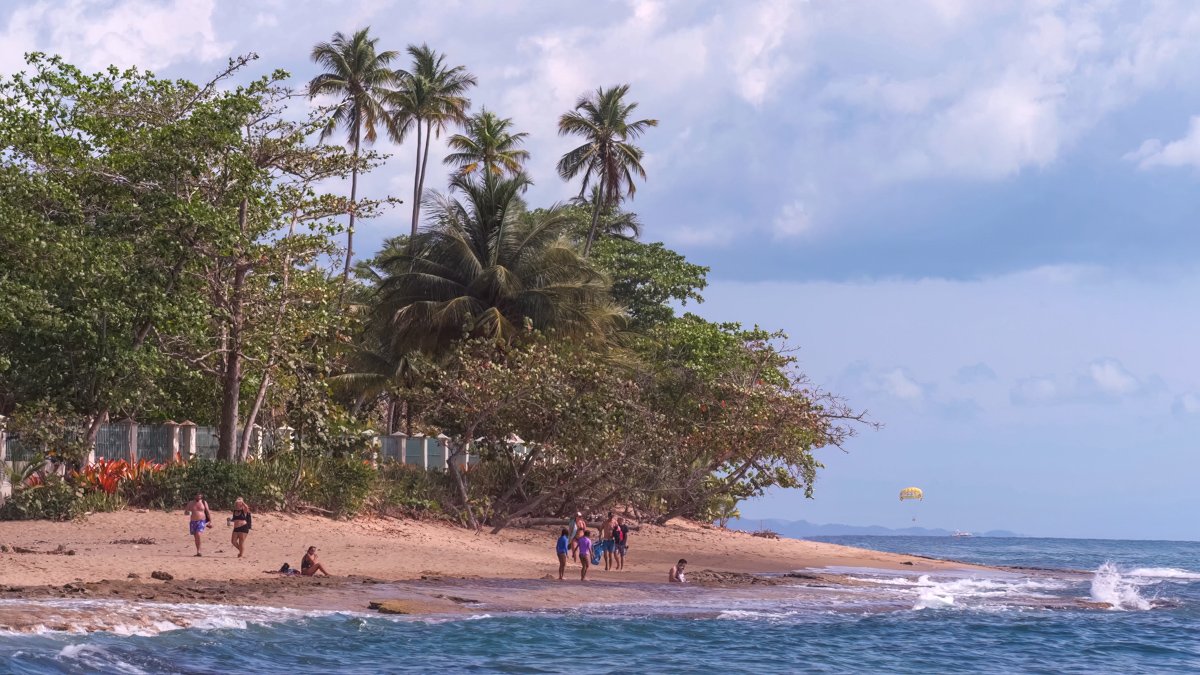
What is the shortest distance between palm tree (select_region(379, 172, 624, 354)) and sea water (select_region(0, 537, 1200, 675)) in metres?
12.1

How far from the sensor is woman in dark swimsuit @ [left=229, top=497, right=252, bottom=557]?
25.0 metres

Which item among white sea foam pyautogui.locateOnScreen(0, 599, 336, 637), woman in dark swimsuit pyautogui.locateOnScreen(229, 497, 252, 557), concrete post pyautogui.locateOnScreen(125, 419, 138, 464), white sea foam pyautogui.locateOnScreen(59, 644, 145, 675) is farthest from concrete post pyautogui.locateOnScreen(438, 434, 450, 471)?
white sea foam pyautogui.locateOnScreen(59, 644, 145, 675)

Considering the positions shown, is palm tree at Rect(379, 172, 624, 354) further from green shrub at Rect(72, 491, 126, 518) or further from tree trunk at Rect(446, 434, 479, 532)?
green shrub at Rect(72, 491, 126, 518)

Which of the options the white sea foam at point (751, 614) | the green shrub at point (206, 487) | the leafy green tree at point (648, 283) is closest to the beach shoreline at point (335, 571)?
the green shrub at point (206, 487)

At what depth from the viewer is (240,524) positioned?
25.1 meters

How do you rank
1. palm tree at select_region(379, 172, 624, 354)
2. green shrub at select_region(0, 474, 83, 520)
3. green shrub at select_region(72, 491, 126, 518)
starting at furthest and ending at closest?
1. palm tree at select_region(379, 172, 624, 354)
2. green shrub at select_region(72, 491, 126, 518)
3. green shrub at select_region(0, 474, 83, 520)

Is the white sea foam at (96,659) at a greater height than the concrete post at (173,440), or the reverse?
the concrete post at (173,440)

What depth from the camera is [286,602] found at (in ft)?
70.4

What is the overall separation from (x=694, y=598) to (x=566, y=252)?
595 inches

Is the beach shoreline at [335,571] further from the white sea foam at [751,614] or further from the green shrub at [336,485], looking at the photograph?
the white sea foam at [751,614]

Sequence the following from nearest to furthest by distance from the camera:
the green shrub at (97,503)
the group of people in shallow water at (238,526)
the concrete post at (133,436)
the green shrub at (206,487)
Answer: the group of people in shallow water at (238,526) < the green shrub at (97,503) < the green shrub at (206,487) < the concrete post at (133,436)

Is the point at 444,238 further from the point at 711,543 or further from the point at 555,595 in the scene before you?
the point at 555,595

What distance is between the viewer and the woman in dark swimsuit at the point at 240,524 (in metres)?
25.0

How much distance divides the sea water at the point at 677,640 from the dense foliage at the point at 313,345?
29.7ft
